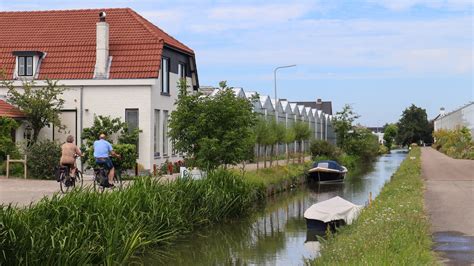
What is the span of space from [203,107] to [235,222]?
3.97 m

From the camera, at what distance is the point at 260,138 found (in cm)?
2995

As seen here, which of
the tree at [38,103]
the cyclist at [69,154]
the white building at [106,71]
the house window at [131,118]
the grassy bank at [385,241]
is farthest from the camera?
the house window at [131,118]

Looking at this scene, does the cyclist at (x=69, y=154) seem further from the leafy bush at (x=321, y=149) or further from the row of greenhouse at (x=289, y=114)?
the leafy bush at (x=321, y=149)

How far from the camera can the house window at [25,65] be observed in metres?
28.5

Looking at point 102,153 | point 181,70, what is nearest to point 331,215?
point 102,153

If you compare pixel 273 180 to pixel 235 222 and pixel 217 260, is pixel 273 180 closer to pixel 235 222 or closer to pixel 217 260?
pixel 235 222

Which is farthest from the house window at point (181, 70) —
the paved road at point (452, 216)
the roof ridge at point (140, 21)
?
the paved road at point (452, 216)

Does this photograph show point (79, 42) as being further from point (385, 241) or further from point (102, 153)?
point (385, 241)

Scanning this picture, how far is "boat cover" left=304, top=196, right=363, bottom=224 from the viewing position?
16719mm

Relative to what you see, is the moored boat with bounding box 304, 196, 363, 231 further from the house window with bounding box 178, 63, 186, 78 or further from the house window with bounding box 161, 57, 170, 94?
the house window with bounding box 178, 63, 186, 78

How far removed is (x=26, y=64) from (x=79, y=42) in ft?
8.15

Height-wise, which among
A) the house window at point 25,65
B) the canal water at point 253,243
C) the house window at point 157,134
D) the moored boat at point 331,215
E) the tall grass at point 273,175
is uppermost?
the house window at point 25,65

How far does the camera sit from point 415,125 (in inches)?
4771

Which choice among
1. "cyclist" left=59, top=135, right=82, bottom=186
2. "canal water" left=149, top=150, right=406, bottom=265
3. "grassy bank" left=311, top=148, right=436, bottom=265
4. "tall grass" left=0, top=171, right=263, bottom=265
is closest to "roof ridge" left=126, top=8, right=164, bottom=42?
"canal water" left=149, top=150, right=406, bottom=265
